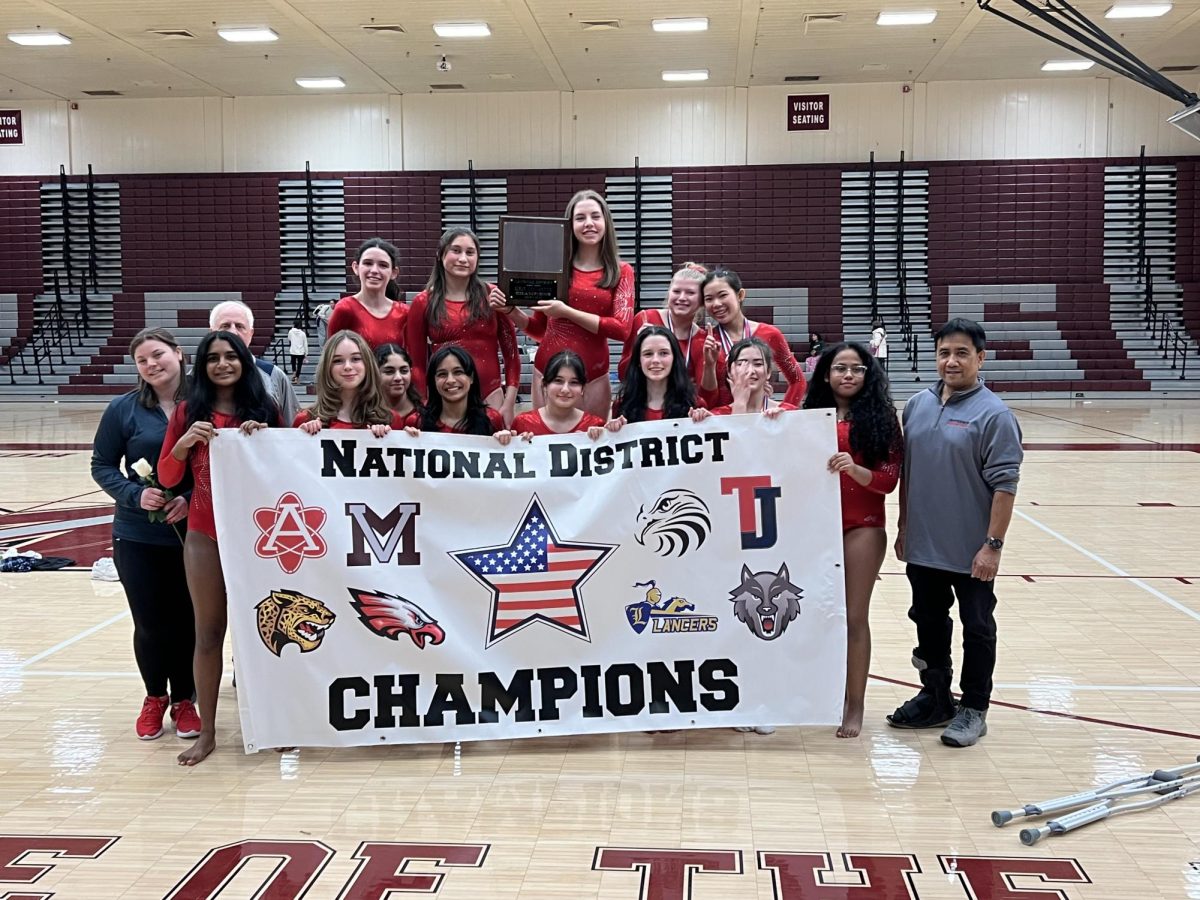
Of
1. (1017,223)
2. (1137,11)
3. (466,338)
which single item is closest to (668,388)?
(466,338)

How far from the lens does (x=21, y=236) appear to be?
21703mm

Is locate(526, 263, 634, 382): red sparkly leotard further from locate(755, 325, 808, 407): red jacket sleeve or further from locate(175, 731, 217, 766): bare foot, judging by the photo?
locate(175, 731, 217, 766): bare foot

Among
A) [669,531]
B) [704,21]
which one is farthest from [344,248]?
[669,531]

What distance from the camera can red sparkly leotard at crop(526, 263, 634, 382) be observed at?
407cm

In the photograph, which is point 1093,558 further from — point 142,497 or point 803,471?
point 142,497

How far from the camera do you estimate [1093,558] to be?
6.29 meters

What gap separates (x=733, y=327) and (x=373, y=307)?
1429 mm

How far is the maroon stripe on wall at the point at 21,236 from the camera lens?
2161 cm

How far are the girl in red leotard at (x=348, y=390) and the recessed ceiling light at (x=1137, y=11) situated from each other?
1606 cm

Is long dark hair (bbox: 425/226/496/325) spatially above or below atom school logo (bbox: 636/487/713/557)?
above

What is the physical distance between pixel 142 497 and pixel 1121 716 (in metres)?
3.37

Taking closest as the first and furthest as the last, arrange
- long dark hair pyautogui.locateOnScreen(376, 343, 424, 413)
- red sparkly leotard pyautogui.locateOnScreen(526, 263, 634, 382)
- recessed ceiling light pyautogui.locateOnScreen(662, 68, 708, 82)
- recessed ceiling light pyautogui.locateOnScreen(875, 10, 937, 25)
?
long dark hair pyautogui.locateOnScreen(376, 343, 424, 413)
red sparkly leotard pyautogui.locateOnScreen(526, 263, 634, 382)
recessed ceiling light pyautogui.locateOnScreen(875, 10, 937, 25)
recessed ceiling light pyautogui.locateOnScreen(662, 68, 708, 82)

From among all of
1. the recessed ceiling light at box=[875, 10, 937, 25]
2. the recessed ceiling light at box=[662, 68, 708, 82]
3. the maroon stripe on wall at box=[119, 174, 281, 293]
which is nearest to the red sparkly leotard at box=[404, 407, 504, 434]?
the recessed ceiling light at box=[875, 10, 937, 25]

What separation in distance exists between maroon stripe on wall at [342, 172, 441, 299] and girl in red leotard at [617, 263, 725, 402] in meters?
17.4
